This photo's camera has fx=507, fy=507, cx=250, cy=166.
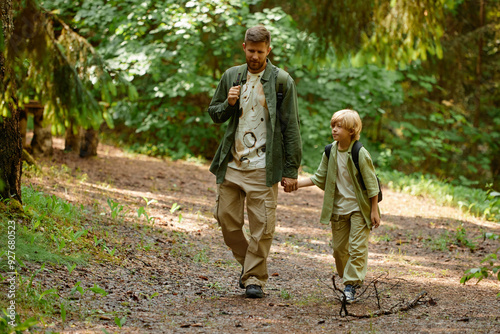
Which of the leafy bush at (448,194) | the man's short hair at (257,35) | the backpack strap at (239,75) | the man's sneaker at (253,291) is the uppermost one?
the man's short hair at (257,35)

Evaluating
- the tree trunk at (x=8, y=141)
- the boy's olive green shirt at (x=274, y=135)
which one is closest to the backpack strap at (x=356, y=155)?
the boy's olive green shirt at (x=274, y=135)

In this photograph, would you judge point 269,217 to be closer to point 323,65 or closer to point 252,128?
point 252,128

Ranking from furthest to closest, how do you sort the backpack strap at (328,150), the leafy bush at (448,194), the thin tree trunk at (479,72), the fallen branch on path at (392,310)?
the thin tree trunk at (479,72) < the leafy bush at (448,194) < the backpack strap at (328,150) < the fallen branch on path at (392,310)

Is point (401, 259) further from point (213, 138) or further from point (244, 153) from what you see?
point (213, 138)

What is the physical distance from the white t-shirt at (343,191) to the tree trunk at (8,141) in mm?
2931

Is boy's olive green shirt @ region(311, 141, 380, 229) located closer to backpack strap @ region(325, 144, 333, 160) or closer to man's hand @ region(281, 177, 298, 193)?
Result: backpack strap @ region(325, 144, 333, 160)

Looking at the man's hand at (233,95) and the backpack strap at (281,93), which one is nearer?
the man's hand at (233,95)

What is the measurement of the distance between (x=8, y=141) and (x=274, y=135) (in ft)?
8.04

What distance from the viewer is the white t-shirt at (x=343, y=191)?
4250mm

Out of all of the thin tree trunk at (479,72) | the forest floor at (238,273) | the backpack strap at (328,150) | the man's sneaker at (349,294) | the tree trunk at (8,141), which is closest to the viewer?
the forest floor at (238,273)

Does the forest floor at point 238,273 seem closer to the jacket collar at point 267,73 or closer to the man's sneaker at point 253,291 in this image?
the man's sneaker at point 253,291

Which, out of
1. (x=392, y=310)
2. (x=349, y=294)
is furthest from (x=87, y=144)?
(x=392, y=310)

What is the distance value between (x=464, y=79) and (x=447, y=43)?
72.3 inches

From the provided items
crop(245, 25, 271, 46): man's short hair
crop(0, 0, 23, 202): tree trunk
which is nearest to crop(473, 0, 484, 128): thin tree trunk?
crop(245, 25, 271, 46): man's short hair
